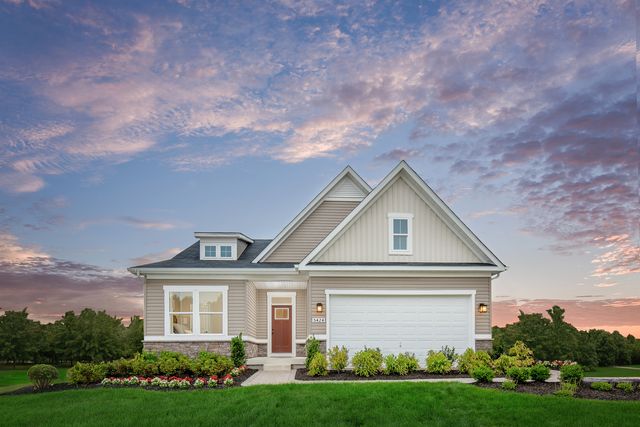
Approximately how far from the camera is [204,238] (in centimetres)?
2536

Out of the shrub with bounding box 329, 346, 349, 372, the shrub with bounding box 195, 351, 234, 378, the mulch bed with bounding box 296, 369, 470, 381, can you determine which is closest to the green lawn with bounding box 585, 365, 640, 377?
the mulch bed with bounding box 296, 369, 470, 381

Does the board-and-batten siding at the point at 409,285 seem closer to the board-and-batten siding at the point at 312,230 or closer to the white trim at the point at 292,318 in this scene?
the white trim at the point at 292,318

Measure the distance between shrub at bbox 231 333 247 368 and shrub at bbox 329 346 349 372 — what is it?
3.64m

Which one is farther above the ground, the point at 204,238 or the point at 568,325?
the point at 204,238

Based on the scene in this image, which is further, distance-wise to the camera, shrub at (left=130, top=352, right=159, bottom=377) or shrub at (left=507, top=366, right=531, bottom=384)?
shrub at (left=130, top=352, right=159, bottom=377)

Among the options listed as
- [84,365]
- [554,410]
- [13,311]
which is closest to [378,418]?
[554,410]

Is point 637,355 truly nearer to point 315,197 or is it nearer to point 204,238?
point 315,197

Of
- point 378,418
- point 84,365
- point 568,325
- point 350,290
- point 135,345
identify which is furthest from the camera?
point 135,345

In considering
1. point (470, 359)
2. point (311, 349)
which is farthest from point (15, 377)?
point (470, 359)

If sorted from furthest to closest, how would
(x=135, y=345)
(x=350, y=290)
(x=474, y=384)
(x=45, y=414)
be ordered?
(x=135, y=345)
(x=350, y=290)
(x=474, y=384)
(x=45, y=414)

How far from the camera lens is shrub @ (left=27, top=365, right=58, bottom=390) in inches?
724

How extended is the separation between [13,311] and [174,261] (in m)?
15.9

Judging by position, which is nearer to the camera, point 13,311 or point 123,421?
point 123,421

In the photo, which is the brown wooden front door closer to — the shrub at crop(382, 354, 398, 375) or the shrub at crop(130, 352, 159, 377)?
the shrub at crop(130, 352, 159, 377)
